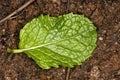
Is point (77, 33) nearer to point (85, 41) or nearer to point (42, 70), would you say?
point (85, 41)

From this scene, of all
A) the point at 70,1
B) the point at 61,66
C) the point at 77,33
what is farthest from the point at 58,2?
the point at 61,66

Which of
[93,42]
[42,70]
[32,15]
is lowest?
[42,70]

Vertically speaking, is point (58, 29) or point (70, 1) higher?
point (70, 1)
